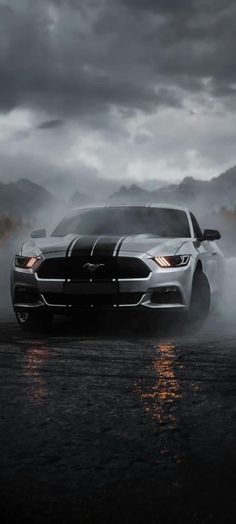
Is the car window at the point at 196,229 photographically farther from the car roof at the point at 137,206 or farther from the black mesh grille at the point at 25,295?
the black mesh grille at the point at 25,295

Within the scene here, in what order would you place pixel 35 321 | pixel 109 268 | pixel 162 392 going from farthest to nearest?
pixel 35 321 → pixel 109 268 → pixel 162 392

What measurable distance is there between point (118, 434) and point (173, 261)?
4.31 metres

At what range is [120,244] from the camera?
8.30 m

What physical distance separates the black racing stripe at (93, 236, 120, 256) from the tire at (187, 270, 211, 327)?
1046 millimetres

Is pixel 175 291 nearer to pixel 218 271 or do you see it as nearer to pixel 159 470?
pixel 218 271

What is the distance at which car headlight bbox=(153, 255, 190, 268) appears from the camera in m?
8.22

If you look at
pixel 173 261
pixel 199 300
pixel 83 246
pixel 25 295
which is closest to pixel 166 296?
pixel 173 261

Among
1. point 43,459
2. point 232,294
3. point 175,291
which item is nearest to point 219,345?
point 175,291

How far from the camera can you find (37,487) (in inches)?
128

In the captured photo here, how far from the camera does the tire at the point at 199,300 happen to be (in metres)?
8.62

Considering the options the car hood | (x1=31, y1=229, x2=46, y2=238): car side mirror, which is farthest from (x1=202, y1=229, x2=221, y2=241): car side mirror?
(x1=31, y1=229, x2=46, y2=238): car side mirror

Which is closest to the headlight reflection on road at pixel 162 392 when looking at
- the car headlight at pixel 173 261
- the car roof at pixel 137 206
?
the car headlight at pixel 173 261

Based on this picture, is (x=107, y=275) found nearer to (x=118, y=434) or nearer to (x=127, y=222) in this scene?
(x=127, y=222)

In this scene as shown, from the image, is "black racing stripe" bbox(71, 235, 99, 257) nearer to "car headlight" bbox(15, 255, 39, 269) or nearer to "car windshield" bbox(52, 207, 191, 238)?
"car headlight" bbox(15, 255, 39, 269)
